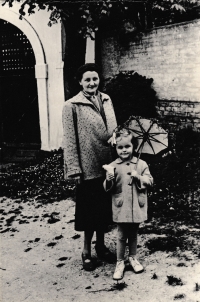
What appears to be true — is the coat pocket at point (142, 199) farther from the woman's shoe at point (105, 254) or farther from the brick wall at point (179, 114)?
the brick wall at point (179, 114)

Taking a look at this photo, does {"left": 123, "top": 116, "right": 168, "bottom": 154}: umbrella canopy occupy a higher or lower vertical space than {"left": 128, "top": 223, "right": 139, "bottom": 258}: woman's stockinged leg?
higher

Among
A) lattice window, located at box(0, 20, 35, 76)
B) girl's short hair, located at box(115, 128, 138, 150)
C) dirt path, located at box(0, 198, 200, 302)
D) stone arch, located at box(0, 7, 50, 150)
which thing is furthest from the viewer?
lattice window, located at box(0, 20, 35, 76)

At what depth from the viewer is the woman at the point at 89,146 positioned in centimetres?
349

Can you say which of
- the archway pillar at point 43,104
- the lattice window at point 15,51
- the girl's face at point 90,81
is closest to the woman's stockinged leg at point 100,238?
the girl's face at point 90,81

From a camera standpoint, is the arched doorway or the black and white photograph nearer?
the black and white photograph

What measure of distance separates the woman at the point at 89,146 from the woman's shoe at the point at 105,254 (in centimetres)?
19

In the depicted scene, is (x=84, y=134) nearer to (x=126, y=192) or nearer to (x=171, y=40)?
(x=126, y=192)

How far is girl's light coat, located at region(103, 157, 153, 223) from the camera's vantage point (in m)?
3.33

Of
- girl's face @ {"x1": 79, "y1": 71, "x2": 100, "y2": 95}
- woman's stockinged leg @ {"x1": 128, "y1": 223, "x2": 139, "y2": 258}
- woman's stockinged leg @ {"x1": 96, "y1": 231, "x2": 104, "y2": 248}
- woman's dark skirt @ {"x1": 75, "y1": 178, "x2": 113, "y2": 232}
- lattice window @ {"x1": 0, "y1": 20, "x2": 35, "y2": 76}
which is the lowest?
woman's stockinged leg @ {"x1": 96, "y1": 231, "x2": 104, "y2": 248}

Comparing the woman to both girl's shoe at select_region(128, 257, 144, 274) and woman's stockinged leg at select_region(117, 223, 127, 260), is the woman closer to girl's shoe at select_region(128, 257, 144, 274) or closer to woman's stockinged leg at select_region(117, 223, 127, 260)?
woman's stockinged leg at select_region(117, 223, 127, 260)

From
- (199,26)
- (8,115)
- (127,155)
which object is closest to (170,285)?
(127,155)

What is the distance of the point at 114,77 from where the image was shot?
8.98 meters

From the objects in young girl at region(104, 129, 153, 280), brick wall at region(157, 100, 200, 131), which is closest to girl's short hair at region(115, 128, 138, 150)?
young girl at region(104, 129, 153, 280)

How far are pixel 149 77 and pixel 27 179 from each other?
3.36 metres
